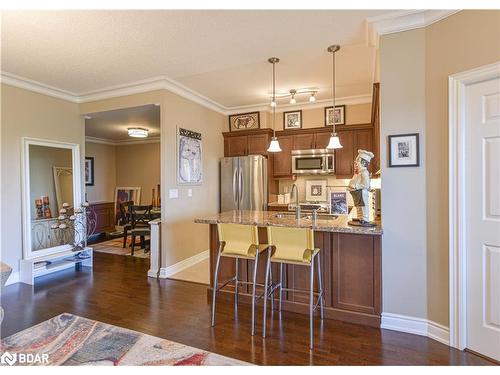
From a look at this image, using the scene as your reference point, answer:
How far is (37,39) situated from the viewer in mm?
2744

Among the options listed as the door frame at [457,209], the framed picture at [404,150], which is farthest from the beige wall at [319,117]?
the door frame at [457,209]

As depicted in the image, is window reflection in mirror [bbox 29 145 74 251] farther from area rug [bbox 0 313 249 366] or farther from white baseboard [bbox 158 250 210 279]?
area rug [bbox 0 313 249 366]

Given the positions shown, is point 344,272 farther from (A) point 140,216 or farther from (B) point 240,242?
(A) point 140,216

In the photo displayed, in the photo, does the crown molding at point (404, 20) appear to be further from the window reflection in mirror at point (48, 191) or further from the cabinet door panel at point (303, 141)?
the window reflection in mirror at point (48, 191)

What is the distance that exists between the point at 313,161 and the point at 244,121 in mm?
1585

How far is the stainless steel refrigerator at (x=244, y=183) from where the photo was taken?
5.00 meters

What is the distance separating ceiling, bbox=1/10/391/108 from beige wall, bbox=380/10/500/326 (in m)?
0.49

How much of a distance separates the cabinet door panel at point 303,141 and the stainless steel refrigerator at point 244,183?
65cm

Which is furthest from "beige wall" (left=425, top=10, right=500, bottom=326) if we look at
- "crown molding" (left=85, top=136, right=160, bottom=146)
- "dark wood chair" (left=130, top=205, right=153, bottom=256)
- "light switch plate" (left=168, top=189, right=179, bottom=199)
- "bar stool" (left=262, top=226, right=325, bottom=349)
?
"crown molding" (left=85, top=136, right=160, bottom=146)

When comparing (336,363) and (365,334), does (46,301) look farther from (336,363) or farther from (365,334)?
(365,334)

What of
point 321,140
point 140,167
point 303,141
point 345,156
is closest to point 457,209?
point 345,156

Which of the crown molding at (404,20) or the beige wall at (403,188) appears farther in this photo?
the beige wall at (403,188)

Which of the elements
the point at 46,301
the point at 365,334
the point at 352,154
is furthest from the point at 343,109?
the point at 46,301

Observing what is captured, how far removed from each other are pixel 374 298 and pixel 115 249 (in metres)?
4.95
